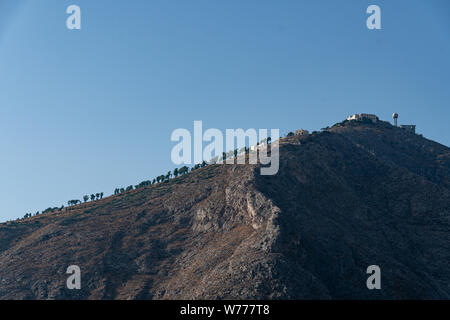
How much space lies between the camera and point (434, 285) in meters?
98.9

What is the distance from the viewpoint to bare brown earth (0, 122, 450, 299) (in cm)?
9444

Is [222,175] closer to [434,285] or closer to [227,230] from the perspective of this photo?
[227,230]

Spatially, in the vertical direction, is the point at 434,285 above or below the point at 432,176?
below

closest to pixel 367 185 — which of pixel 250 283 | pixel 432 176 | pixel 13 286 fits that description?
pixel 432 176

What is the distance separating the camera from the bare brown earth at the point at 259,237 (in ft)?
310

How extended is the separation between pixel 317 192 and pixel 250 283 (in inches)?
1596

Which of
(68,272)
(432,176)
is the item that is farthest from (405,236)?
(68,272)

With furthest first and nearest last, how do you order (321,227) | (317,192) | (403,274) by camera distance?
(317,192)
(321,227)
(403,274)

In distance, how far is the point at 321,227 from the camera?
105 metres

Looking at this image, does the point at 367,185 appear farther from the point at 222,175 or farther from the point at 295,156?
the point at 222,175

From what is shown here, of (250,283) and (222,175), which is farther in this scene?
(222,175)

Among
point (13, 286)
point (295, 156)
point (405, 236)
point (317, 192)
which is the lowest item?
point (13, 286)

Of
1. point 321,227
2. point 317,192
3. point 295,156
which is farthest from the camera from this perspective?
point 295,156

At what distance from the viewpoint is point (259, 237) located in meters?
99.3
